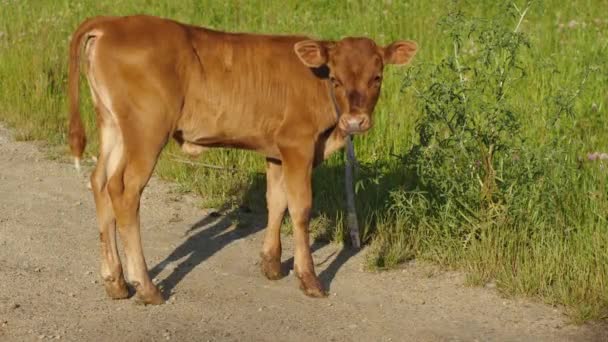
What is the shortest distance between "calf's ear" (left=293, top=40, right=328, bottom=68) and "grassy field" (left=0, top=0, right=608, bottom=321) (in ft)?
2.42

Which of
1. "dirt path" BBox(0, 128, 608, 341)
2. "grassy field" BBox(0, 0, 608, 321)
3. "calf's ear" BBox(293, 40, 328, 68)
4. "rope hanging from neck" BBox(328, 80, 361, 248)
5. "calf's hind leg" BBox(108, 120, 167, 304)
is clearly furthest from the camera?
"rope hanging from neck" BBox(328, 80, 361, 248)

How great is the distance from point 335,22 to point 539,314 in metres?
6.60

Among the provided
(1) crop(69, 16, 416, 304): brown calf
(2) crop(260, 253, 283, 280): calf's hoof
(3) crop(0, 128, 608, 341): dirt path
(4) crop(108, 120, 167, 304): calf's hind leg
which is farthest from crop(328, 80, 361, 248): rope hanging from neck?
(4) crop(108, 120, 167, 304): calf's hind leg

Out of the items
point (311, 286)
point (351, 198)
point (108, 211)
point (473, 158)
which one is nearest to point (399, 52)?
point (473, 158)

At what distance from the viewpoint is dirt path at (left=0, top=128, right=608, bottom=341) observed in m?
7.05

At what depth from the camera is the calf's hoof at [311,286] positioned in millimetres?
7684

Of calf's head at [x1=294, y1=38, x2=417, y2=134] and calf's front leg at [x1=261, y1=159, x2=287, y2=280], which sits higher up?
calf's head at [x1=294, y1=38, x2=417, y2=134]

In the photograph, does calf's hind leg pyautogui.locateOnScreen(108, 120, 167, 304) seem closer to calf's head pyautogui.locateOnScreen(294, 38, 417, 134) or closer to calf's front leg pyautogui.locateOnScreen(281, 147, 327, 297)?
calf's front leg pyautogui.locateOnScreen(281, 147, 327, 297)

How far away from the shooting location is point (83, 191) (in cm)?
980

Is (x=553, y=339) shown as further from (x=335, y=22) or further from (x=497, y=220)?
(x=335, y=22)

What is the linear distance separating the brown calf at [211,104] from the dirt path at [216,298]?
0.82 feet

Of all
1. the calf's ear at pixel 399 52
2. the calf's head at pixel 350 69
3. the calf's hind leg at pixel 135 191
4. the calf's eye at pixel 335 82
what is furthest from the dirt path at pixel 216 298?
the calf's ear at pixel 399 52

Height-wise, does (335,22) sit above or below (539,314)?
above

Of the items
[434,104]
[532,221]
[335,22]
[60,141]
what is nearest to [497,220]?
[532,221]
